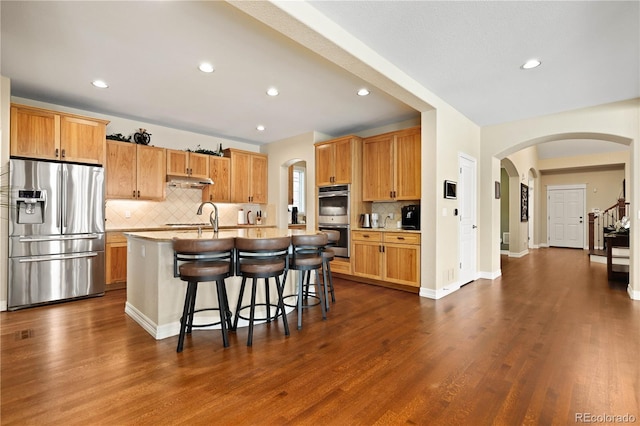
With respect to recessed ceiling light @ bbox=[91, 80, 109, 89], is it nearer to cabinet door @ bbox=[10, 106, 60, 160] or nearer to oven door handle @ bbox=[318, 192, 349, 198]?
cabinet door @ bbox=[10, 106, 60, 160]

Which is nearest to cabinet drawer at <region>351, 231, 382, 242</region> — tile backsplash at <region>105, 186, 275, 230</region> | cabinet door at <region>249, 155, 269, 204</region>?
tile backsplash at <region>105, 186, 275, 230</region>

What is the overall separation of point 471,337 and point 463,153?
3048 millimetres

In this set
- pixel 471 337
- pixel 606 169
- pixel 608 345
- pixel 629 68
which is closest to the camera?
pixel 608 345

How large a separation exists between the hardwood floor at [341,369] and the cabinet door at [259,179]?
3522mm

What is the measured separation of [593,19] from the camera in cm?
248

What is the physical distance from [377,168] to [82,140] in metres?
4.37

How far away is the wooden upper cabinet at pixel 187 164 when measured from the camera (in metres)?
5.42

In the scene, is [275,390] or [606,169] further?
[606,169]

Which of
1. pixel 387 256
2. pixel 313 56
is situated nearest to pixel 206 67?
pixel 313 56

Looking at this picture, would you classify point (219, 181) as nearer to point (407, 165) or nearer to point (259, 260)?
point (407, 165)

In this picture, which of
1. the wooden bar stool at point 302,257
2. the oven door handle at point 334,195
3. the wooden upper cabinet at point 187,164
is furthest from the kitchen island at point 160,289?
the oven door handle at point 334,195

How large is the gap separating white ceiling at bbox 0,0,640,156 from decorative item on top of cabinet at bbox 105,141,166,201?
618 mm

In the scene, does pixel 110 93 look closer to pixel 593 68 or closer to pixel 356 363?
pixel 356 363

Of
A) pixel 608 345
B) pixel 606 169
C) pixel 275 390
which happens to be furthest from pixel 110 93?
pixel 606 169
